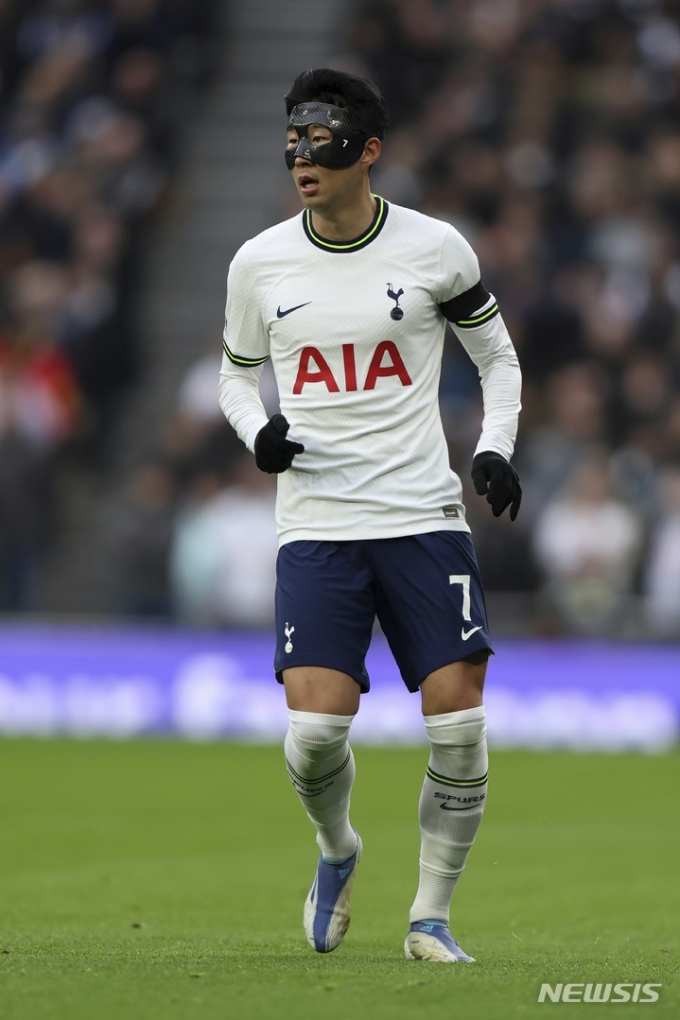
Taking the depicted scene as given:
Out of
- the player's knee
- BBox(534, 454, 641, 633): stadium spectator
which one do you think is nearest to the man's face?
the player's knee

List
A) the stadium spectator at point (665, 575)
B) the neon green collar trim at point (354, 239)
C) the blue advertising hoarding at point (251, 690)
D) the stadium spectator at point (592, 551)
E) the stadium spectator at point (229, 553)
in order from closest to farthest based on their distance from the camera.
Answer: the neon green collar trim at point (354, 239), the stadium spectator at point (665, 575), the stadium spectator at point (592, 551), the blue advertising hoarding at point (251, 690), the stadium spectator at point (229, 553)

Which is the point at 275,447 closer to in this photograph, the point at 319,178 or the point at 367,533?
the point at 367,533

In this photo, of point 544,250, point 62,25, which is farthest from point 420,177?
point 62,25

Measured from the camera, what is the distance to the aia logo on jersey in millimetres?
5609

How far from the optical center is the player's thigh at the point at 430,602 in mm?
5539

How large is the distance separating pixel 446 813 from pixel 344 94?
7.25 feet

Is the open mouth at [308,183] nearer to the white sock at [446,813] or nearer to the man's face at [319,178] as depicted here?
the man's face at [319,178]

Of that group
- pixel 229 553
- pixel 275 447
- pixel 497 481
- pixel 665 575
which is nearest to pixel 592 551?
pixel 665 575

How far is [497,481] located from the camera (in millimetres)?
5570

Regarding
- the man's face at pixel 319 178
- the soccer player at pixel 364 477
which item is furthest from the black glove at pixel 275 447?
the man's face at pixel 319 178

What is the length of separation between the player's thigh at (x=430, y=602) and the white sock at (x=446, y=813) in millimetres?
186

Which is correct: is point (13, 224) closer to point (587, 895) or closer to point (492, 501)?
point (587, 895)

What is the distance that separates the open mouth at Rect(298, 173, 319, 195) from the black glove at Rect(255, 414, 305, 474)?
27.0 inches

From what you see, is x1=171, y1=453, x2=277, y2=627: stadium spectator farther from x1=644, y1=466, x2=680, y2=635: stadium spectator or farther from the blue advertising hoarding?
x1=644, y1=466, x2=680, y2=635: stadium spectator
